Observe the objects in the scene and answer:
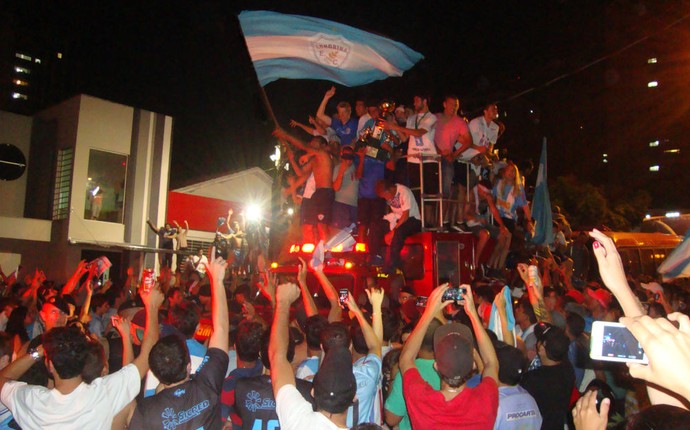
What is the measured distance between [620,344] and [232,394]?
295 centimetres

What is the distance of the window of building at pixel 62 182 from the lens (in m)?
22.1

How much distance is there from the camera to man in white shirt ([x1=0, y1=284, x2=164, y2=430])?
336 cm

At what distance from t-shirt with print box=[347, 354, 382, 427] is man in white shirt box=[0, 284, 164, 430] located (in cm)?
149

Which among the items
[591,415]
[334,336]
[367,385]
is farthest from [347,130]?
[591,415]

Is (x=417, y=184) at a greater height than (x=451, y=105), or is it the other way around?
(x=451, y=105)

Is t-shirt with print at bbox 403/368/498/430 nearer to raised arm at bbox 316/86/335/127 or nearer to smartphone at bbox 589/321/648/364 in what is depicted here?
smartphone at bbox 589/321/648/364

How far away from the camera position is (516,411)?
12.6ft

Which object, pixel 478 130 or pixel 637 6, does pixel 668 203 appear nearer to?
pixel 637 6

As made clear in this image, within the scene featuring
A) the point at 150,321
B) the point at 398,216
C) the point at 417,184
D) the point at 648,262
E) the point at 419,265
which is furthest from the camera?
the point at 648,262

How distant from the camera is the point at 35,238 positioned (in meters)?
21.6

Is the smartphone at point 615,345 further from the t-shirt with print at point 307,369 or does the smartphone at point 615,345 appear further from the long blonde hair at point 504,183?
the long blonde hair at point 504,183

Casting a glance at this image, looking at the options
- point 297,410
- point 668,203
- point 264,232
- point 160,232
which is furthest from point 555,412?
point 668,203

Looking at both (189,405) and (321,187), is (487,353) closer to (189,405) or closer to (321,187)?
(189,405)

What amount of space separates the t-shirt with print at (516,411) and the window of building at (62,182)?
21.7 metres
